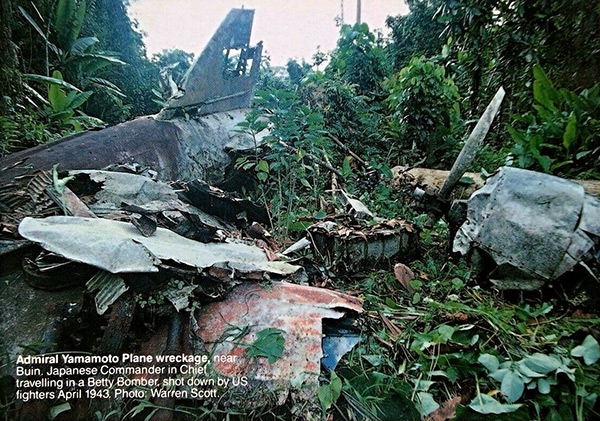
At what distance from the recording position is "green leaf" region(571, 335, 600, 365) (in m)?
1.11

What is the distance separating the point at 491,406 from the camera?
1.06 m

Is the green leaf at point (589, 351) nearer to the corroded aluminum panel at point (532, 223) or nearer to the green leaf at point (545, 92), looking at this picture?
the corroded aluminum panel at point (532, 223)

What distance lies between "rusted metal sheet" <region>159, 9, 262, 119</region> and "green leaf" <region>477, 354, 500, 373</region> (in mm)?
3321

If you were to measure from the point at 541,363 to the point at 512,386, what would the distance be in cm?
15

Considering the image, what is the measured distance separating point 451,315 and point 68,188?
7.23 feet

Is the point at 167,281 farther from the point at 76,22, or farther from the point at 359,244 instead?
the point at 76,22

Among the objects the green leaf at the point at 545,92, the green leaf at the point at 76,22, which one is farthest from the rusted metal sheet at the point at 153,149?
the green leaf at the point at 76,22

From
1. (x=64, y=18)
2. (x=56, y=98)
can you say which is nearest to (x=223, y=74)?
(x=56, y=98)

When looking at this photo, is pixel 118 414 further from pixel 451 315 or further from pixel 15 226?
pixel 451 315

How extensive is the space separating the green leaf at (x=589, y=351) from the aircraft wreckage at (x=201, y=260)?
597 mm

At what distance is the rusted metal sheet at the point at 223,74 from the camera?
3541 millimetres

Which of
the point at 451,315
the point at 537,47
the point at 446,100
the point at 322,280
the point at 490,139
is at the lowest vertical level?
the point at 322,280

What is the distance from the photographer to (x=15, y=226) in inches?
54.1

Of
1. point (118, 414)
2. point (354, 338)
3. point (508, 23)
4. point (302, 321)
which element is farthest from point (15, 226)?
point (508, 23)
